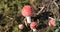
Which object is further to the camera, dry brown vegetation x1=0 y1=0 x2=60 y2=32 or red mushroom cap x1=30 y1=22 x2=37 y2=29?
dry brown vegetation x1=0 y1=0 x2=60 y2=32

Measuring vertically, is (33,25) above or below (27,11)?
below

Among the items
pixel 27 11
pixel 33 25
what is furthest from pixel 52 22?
pixel 27 11

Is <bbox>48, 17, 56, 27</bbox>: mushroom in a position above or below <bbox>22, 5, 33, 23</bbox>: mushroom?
below

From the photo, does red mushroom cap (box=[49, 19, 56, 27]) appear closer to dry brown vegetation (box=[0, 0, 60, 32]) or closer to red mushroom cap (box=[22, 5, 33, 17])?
dry brown vegetation (box=[0, 0, 60, 32])

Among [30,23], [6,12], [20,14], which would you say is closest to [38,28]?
[30,23]

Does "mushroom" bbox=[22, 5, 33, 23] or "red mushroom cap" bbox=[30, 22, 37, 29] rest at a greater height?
"mushroom" bbox=[22, 5, 33, 23]

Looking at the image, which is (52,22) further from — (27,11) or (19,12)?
(19,12)

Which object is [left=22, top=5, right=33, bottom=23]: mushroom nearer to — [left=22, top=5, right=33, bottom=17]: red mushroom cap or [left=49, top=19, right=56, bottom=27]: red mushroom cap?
[left=22, top=5, right=33, bottom=17]: red mushroom cap

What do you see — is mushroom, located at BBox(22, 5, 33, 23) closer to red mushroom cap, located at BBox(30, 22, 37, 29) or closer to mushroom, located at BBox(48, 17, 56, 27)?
red mushroom cap, located at BBox(30, 22, 37, 29)

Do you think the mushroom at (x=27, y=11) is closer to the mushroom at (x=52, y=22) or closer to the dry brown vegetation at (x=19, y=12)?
the dry brown vegetation at (x=19, y=12)

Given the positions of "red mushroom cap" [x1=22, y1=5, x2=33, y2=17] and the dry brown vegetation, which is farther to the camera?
the dry brown vegetation

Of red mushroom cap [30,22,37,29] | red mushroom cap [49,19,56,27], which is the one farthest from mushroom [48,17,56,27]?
red mushroom cap [30,22,37,29]

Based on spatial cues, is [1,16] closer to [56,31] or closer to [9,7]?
[9,7]
